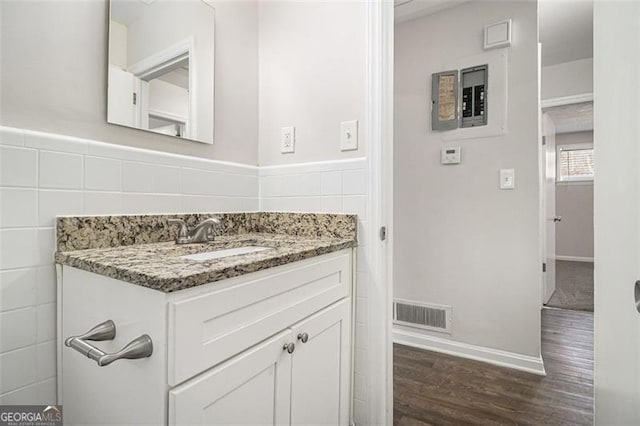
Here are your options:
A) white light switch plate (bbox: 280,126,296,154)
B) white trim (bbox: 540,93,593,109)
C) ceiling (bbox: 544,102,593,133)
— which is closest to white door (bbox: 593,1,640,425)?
white light switch plate (bbox: 280,126,296,154)

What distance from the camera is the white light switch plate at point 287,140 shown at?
5.14ft

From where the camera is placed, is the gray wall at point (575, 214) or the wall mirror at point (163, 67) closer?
the wall mirror at point (163, 67)

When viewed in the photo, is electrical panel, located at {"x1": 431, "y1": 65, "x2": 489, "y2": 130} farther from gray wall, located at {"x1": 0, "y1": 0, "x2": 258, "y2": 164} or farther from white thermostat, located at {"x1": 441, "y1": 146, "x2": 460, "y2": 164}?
gray wall, located at {"x1": 0, "y1": 0, "x2": 258, "y2": 164}

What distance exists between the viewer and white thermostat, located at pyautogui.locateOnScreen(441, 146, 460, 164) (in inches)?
89.2

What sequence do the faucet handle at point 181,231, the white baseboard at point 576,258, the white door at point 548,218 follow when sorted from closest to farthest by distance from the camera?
1. the faucet handle at point 181,231
2. the white door at point 548,218
3. the white baseboard at point 576,258

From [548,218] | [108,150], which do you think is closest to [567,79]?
[548,218]

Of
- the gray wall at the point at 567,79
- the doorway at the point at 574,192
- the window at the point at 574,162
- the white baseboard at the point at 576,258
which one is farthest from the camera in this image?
the window at the point at 574,162

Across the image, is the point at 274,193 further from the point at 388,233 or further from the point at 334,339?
the point at 334,339

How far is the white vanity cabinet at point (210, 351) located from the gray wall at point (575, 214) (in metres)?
6.99

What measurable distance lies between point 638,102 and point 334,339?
1.05 metres

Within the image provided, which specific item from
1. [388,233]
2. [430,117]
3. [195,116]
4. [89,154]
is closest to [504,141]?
[430,117]

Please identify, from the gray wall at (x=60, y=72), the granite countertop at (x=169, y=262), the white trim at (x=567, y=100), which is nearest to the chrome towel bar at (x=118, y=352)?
the granite countertop at (x=169, y=262)

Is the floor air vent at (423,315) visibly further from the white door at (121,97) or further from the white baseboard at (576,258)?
the white baseboard at (576,258)

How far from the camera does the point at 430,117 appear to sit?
236 cm
